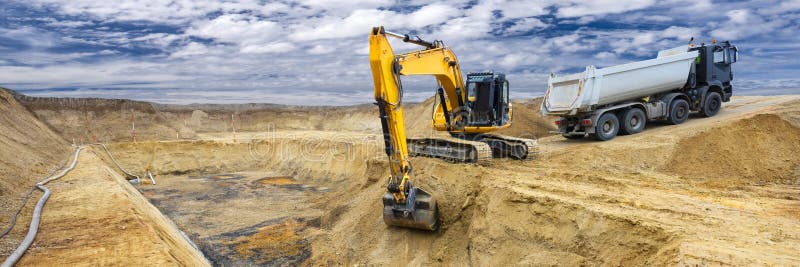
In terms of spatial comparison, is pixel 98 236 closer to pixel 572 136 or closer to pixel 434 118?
pixel 434 118

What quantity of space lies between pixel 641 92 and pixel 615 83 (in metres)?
1.31

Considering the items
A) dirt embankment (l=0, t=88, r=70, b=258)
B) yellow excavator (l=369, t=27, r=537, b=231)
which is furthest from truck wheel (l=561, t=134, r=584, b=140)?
dirt embankment (l=0, t=88, r=70, b=258)

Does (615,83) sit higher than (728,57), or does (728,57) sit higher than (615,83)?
(728,57)

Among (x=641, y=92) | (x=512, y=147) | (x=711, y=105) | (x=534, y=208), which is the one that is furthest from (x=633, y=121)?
(x=534, y=208)

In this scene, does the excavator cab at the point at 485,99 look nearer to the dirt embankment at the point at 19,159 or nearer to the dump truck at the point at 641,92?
the dump truck at the point at 641,92

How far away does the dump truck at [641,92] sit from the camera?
47.8 feet

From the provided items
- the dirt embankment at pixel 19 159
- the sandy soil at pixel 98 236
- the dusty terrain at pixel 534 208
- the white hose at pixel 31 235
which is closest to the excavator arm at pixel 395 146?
the dusty terrain at pixel 534 208

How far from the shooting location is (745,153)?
11641 mm

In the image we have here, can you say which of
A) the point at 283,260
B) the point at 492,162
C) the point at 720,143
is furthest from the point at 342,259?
the point at 720,143

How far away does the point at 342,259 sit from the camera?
31.9 feet

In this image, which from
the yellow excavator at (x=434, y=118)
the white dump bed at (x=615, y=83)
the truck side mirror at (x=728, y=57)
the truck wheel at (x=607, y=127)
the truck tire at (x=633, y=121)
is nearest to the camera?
the yellow excavator at (x=434, y=118)

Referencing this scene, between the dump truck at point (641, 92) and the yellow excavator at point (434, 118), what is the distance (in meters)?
3.42

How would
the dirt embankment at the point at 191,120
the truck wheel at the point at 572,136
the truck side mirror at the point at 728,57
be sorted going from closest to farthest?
1. the truck wheel at the point at 572,136
2. the truck side mirror at the point at 728,57
3. the dirt embankment at the point at 191,120

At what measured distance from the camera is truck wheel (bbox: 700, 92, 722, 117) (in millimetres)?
16500
